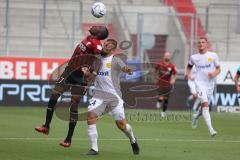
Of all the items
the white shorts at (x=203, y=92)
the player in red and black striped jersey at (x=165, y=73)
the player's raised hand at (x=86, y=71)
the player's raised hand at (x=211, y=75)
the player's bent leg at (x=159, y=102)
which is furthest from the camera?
the player's bent leg at (x=159, y=102)

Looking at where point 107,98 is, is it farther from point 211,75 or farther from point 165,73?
point 165,73

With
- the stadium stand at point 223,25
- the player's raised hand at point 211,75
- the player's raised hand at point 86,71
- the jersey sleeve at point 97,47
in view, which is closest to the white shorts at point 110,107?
the player's raised hand at point 86,71

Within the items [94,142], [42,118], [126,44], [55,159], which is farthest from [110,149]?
[126,44]

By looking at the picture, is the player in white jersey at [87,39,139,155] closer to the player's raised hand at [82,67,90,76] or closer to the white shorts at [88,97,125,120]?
the white shorts at [88,97,125,120]

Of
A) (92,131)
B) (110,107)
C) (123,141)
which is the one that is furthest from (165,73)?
(92,131)

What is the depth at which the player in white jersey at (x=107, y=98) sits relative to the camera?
13.7 metres

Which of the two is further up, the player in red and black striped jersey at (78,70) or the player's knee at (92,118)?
the player in red and black striped jersey at (78,70)

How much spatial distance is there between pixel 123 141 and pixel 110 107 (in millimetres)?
3017

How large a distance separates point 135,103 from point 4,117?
803cm

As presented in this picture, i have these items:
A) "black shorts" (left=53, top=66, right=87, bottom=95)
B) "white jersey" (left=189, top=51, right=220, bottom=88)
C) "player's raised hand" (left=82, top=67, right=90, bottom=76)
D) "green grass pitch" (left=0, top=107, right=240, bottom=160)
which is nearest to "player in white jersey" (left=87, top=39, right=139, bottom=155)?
"player's raised hand" (left=82, top=67, right=90, bottom=76)

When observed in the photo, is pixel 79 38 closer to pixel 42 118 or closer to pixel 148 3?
pixel 148 3

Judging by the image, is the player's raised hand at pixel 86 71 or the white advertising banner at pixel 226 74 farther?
the white advertising banner at pixel 226 74

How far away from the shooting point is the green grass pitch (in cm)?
1375

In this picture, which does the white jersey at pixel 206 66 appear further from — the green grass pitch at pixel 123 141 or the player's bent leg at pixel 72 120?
the player's bent leg at pixel 72 120
